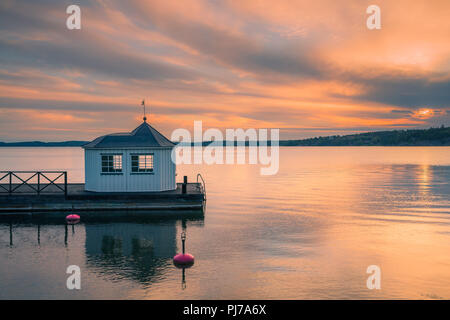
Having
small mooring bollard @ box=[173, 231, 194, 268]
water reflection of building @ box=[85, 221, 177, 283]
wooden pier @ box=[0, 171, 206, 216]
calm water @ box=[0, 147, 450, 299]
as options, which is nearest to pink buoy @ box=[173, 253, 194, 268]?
small mooring bollard @ box=[173, 231, 194, 268]

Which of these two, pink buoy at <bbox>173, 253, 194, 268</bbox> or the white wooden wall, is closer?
pink buoy at <bbox>173, 253, 194, 268</bbox>

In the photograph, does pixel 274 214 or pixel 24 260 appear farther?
pixel 274 214

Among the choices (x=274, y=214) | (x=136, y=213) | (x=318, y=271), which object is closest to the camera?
(x=318, y=271)

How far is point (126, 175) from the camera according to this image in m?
25.8

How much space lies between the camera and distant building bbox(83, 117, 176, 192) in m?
25.6

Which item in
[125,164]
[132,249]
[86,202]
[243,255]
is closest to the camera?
[243,255]

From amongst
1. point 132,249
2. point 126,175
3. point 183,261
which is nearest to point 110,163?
point 126,175

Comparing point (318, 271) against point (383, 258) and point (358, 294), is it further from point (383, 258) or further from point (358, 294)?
point (383, 258)

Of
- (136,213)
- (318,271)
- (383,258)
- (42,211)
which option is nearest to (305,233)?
(383,258)

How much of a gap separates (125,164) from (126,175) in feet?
2.62

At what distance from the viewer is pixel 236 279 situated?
13.0 m

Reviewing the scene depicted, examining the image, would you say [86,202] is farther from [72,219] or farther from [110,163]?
[110,163]

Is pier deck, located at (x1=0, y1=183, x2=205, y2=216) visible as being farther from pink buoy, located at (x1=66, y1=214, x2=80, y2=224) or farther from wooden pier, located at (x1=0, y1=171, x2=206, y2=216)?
pink buoy, located at (x1=66, y1=214, x2=80, y2=224)
